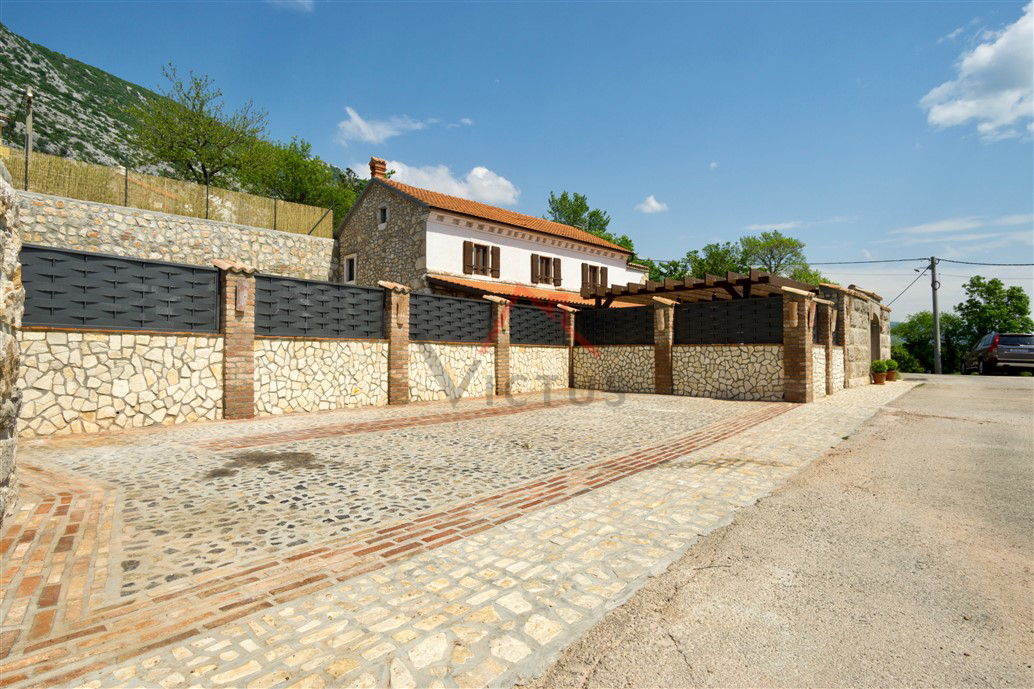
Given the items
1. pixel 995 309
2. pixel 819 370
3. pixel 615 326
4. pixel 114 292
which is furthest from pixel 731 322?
pixel 995 309

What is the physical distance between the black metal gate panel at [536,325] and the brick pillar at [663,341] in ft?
11.8

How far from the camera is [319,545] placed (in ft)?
11.8

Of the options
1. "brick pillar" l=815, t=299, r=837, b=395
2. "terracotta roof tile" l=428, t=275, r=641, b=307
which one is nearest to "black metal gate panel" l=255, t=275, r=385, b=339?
"terracotta roof tile" l=428, t=275, r=641, b=307

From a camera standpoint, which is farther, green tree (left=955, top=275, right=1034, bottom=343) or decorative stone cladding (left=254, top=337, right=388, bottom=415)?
green tree (left=955, top=275, right=1034, bottom=343)

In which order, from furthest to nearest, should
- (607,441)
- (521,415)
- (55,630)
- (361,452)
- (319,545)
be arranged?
(521,415) < (607,441) < (361,452) < (319,545) < (55,630)

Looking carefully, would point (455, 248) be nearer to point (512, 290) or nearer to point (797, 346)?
point (512, 290)

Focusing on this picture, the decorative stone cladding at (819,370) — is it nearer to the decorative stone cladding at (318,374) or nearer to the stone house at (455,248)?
the stone house at (455,248)

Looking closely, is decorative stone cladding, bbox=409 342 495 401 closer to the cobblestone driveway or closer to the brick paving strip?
the cobblestone driveway

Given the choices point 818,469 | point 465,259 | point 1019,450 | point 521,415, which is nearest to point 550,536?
point 818,469

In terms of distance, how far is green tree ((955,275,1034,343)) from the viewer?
34781 millimetres

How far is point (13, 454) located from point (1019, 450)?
473 inches

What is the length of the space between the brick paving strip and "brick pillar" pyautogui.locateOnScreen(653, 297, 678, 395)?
11.3 m

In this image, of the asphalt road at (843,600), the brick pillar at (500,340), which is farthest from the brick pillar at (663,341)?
the asphalt road at (843,600)

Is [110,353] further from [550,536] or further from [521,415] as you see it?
[550,536]
